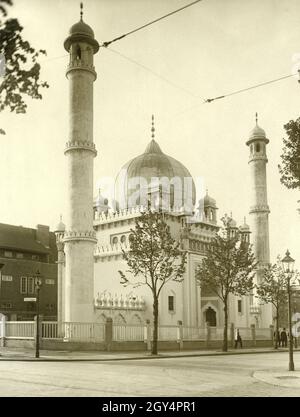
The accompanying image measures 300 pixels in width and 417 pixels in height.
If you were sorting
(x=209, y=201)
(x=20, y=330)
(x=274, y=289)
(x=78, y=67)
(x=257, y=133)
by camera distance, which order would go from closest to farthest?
(x=20, y=330) < (x=78, y=67) < (x=274, y=289) < (x=209, y=201) < (x=257, y=133)

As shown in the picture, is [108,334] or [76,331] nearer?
[76,331]

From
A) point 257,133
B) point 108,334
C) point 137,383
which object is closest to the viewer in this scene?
point 137,383

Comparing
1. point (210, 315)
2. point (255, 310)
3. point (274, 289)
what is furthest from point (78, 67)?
point (255, 310)

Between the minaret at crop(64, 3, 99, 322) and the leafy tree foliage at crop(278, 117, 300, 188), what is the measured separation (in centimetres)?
1913

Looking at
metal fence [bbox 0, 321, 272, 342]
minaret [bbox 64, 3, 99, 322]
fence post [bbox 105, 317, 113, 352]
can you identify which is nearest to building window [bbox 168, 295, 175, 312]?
metal fence [bbox 0, 321, 272, 342]

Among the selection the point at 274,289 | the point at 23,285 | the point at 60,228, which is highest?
the point at 60,228

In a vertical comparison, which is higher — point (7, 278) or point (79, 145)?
point (79, 145)

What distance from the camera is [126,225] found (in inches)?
2020

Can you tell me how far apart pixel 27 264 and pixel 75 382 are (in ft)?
151

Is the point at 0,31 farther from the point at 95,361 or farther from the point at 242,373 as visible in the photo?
the point at 95,361

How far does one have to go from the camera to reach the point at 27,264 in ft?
196

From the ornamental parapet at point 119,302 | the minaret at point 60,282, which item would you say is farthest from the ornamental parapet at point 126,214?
the ornamental parapet at point 119,302

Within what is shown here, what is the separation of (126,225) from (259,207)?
15255 mm

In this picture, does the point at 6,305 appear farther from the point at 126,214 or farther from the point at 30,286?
the point at 126,214
